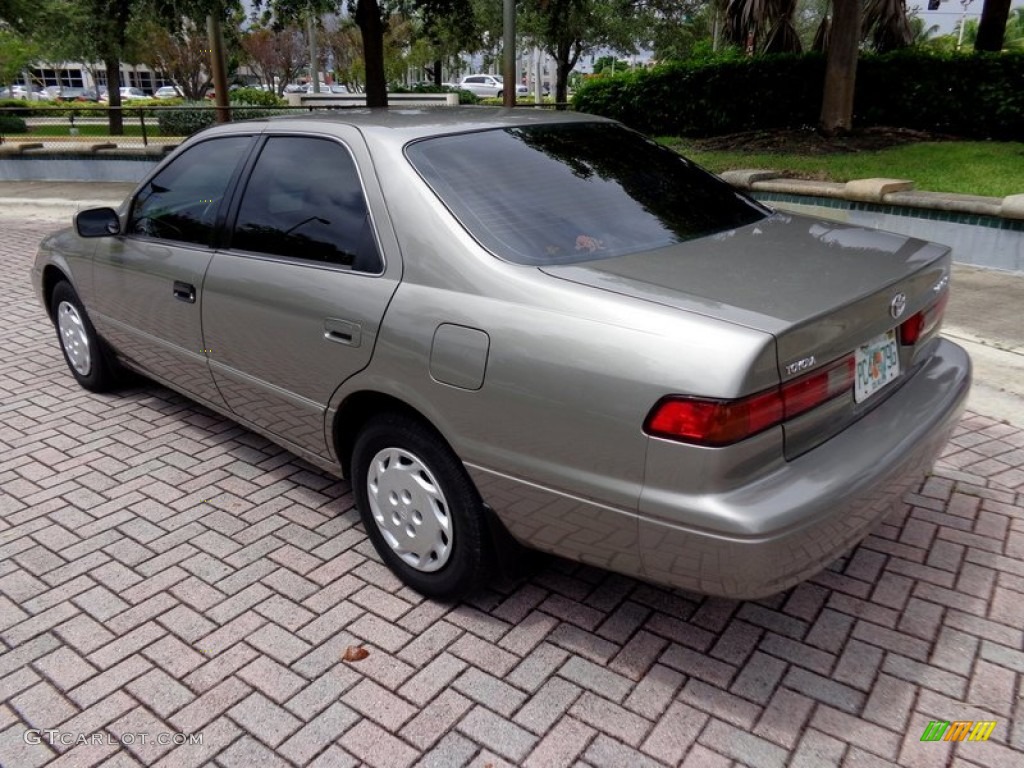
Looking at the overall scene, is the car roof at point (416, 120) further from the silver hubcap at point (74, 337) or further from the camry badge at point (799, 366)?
the silver hubcap at point (74, 337)

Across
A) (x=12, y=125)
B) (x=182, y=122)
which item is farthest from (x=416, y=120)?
(x=12, y=125)

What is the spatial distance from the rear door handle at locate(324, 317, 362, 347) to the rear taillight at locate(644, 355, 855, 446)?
3.94 ft

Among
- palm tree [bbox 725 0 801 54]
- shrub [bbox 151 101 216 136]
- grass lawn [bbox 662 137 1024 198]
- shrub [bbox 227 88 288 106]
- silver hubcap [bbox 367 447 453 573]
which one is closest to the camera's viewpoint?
silver hubcap [bbox 367 447 453 573]

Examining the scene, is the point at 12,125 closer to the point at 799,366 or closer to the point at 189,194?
the point at 189,194

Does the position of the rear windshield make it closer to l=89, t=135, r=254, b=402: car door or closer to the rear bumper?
the rear bumper

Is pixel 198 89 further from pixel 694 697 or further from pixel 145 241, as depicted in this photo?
pixel 694 697

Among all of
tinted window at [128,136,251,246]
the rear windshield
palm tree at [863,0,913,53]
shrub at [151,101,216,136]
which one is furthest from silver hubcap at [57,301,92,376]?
shrub at [151,101,216,136]

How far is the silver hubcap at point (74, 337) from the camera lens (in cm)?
500

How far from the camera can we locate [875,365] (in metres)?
2.62

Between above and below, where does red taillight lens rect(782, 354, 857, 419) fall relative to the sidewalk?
above

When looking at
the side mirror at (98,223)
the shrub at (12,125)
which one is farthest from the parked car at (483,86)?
the side mirror at (98,223)

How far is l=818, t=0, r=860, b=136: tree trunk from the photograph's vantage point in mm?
11242

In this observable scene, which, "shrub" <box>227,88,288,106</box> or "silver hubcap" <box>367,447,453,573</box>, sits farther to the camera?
"shrub" <box>227,88,288,106</box>

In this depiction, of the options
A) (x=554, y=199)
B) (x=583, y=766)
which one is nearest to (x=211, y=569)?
(x=583, y=766)
